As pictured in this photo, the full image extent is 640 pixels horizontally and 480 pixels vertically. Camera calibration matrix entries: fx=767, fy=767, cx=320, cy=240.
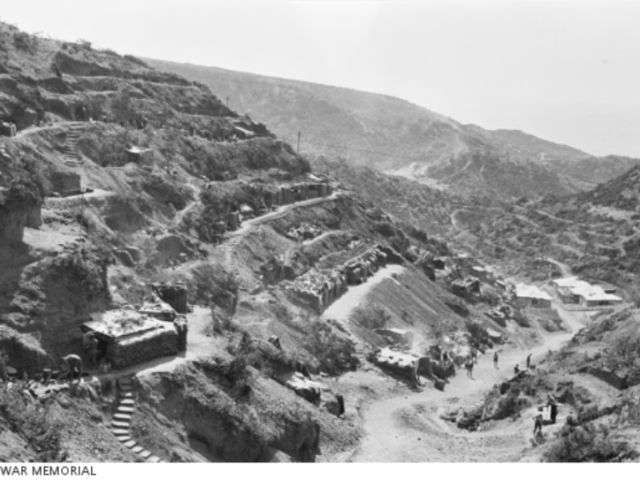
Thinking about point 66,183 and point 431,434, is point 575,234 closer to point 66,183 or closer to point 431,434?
point 66,183

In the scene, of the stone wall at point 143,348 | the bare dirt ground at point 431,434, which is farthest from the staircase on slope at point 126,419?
the bare dirt ground at point 431,434

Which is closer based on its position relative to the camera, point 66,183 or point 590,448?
point 590,448

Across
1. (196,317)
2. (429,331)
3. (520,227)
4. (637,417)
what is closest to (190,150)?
(429,331)

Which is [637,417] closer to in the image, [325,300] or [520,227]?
[325,300]

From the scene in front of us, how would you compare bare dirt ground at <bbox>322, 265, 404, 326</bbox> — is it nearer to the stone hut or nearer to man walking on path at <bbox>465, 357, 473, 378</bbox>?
man walking on path at <bbox>465, 357, 473, 378</bbox>

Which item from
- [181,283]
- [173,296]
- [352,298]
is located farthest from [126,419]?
[352,298]

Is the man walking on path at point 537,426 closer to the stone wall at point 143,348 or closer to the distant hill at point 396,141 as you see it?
the stone wall at point 143,348

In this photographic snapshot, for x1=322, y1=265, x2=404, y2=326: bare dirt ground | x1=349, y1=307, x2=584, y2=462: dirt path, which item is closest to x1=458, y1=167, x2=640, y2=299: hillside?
x1=322, y1=265, x2=404, y2=326: bare dirt ground
